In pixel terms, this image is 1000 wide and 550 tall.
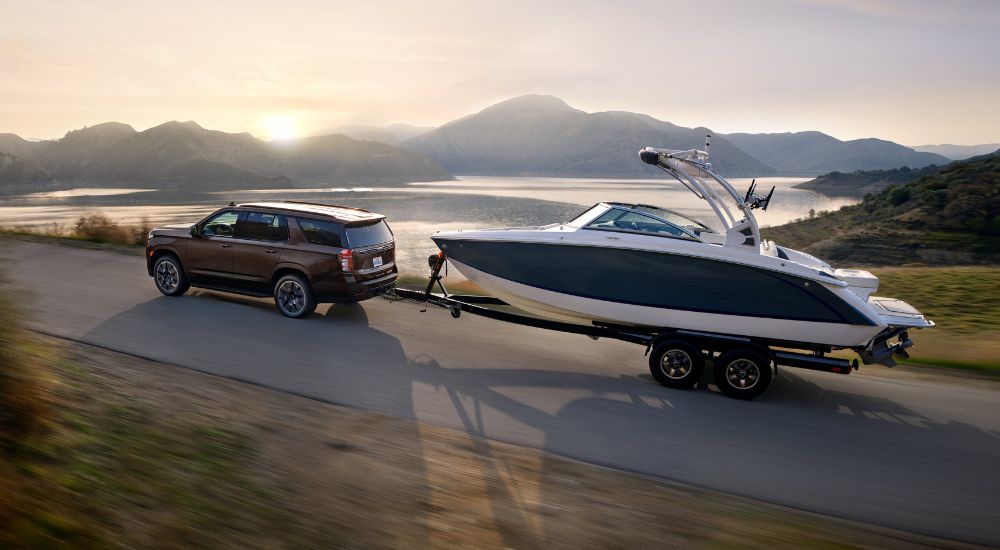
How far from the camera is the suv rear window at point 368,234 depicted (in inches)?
375

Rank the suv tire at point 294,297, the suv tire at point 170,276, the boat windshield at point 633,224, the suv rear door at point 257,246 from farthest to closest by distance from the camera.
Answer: the suv tire at point 170,276 < the suv rear door at point 257,246 < the suv tire at point 294,297 < the boat windshield at point 633,224

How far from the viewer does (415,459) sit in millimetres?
5023

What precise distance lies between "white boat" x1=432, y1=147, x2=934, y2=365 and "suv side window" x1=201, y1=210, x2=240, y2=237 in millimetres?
4487

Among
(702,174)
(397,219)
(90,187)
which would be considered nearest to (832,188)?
(397,219)

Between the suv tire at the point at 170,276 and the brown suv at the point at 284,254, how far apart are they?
2 centimetres

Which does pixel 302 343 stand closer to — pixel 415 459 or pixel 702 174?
pixel 415 459

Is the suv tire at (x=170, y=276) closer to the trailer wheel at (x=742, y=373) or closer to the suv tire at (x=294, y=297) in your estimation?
the suv tire at (x=294, y=297)

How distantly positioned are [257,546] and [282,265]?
6.69 meters

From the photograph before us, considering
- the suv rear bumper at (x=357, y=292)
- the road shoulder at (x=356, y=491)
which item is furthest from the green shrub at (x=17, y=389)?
the suv rear bumper at (x=357, y=292)

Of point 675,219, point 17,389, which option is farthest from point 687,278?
point 17,389

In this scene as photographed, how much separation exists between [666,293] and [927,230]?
3121 cm

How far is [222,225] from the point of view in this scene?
1027 cm

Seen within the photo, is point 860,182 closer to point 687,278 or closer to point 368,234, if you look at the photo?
point 368,234

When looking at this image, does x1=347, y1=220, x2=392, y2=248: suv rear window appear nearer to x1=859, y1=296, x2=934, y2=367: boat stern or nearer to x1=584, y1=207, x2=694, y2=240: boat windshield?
x1=584, y1=207, x2=694, y2=240: boat windshield
